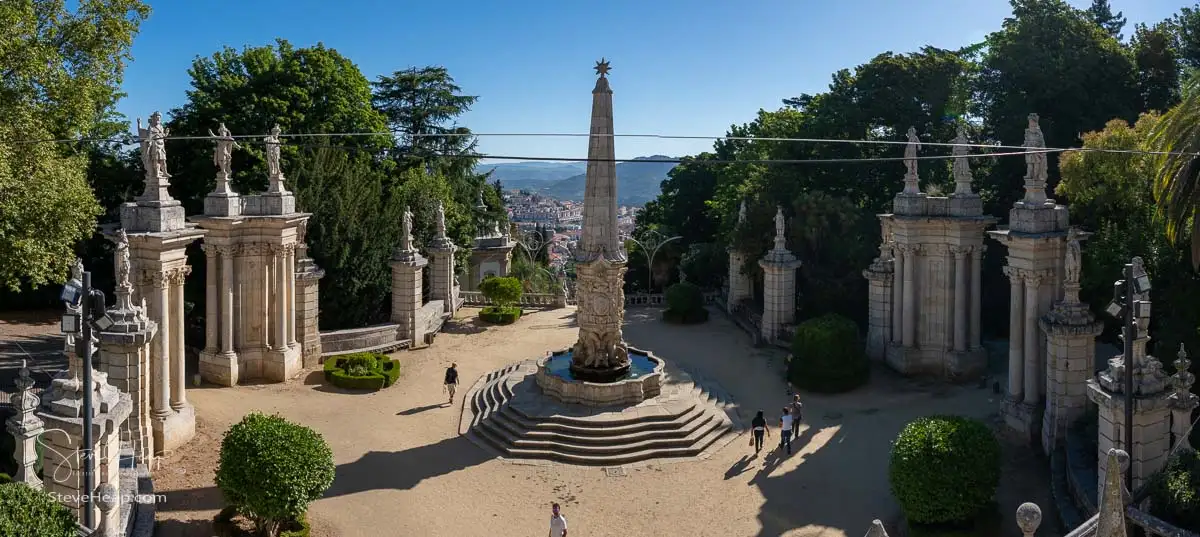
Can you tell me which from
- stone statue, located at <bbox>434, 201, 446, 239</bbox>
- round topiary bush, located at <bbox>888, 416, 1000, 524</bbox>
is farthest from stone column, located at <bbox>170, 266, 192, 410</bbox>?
round topiary bush, located at <bbox>888, 416, 1000, 524</bbox>

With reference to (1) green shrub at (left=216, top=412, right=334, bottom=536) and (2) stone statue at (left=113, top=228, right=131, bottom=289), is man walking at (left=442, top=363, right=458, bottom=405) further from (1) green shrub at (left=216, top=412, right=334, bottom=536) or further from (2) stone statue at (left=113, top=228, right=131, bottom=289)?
(2) stone statue at (left=113, top=228, right=131, bottom=289)

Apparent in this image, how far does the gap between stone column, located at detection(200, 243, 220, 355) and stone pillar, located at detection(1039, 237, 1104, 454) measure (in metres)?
21.5

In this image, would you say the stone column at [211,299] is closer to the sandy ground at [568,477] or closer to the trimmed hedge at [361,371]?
the sandy ground at [568,477]

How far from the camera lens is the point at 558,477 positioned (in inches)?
760

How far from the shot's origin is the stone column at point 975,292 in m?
25.8

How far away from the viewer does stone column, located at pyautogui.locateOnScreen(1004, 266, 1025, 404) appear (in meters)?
20.9

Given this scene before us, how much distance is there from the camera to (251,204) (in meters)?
24.7

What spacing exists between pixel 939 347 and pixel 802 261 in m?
7.66

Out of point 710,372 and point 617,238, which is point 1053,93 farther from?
point 617,238

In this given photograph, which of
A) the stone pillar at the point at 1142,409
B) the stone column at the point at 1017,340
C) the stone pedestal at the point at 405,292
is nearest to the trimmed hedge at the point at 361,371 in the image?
the stone pedestal at the point at 405,292

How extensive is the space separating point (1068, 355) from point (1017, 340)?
2.36 meters

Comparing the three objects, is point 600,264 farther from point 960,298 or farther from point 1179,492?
point 1179,492

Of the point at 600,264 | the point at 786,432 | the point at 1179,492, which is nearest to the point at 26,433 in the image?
the point at 600,264

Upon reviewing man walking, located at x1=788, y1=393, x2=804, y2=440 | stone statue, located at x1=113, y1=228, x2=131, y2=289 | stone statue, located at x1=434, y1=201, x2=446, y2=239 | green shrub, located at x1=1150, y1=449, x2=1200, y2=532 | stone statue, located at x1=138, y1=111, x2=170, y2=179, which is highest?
stone statue, located at x1=138, y1=111, x2=170, y2=179
